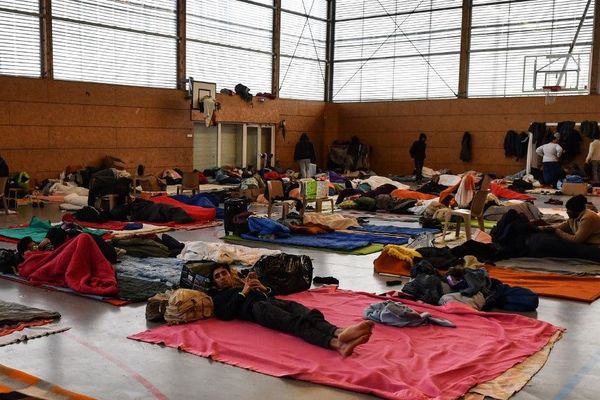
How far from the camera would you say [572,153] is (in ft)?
62.7

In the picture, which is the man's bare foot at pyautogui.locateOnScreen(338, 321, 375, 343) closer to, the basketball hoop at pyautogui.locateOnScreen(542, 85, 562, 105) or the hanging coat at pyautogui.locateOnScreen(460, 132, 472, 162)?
the basketball hoop at pyautogui.locateOnScreen(542, 85, 562, 105)

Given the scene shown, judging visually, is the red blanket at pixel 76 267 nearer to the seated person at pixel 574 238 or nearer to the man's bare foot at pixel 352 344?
the man's bare foot at pixel 352 344

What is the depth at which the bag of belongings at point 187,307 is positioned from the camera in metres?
5.20

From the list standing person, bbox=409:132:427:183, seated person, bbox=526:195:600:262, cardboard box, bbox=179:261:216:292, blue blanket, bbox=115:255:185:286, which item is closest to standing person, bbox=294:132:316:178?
standing person, bbox=409:132:427:183

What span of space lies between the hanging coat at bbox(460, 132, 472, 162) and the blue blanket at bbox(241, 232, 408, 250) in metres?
A: 12.0

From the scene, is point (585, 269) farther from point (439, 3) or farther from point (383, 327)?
point (439, 3)

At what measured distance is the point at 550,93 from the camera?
19.6 m

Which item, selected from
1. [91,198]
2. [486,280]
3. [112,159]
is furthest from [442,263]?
[112,159]

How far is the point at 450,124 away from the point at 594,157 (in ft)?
15.7

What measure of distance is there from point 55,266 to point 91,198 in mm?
5072

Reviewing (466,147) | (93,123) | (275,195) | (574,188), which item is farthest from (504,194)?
(93,123)

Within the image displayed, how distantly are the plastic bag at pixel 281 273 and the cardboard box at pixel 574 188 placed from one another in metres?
12.5

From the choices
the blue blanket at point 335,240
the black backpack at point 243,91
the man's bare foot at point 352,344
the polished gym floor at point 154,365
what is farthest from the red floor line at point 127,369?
the black backpack at point 243,91

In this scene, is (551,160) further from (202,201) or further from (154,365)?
(154,365)
